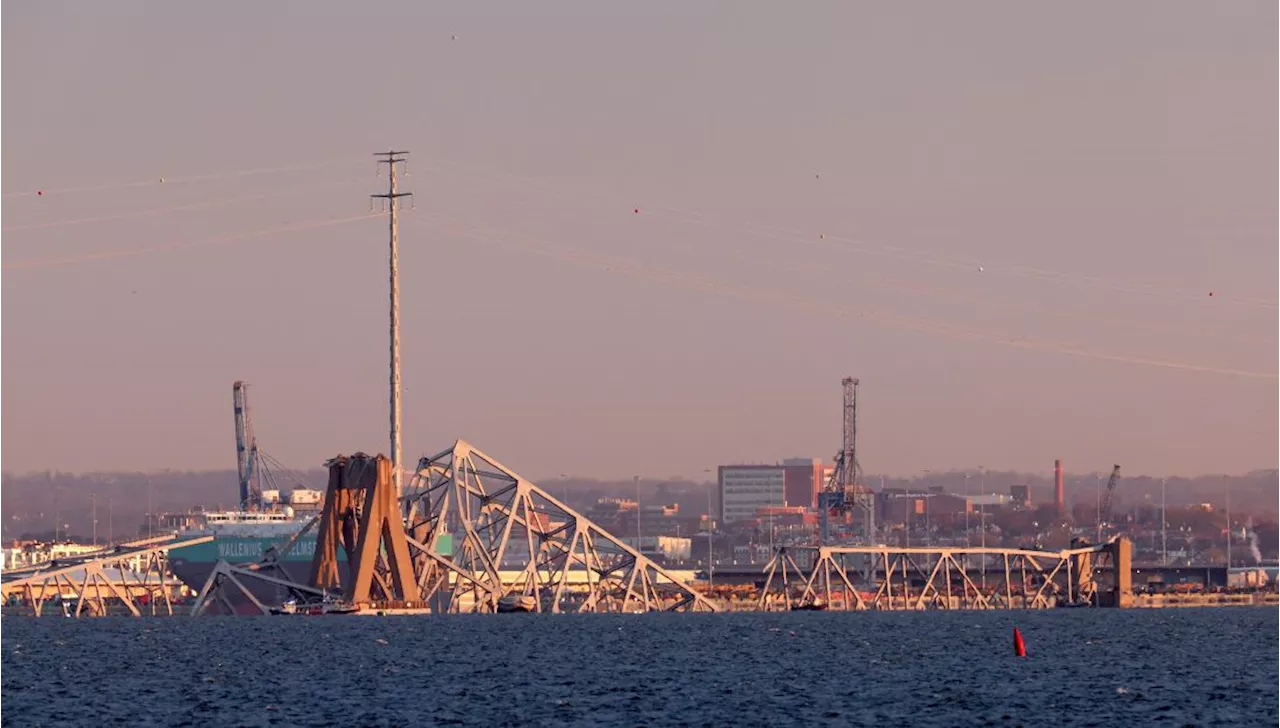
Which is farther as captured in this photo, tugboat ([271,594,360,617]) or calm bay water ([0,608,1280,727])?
tugboat ([271,594,360,617])

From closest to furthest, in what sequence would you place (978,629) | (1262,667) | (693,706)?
(693,706) → (1262,667) → (978,629)

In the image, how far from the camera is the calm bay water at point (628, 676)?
87438 millimetres

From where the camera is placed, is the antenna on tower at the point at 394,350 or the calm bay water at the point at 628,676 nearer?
the calm bay water at the point at 628,676

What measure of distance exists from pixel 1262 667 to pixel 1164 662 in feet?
23.5

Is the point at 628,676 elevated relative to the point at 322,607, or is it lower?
elevated

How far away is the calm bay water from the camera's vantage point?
87.4m

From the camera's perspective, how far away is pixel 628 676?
→ 11012 centimetres

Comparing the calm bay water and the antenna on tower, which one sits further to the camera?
the antenna on tower

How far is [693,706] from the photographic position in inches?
3583

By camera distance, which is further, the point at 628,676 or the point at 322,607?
the point at 322,607

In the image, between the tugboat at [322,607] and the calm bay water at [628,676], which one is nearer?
the calm bay water at [628,676]

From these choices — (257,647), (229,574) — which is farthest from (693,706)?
(229,574)

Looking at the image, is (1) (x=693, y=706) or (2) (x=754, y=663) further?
(2) (x=754, y=663)

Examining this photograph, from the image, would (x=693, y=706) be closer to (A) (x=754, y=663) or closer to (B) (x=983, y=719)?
(B) (x=983, y=719)
